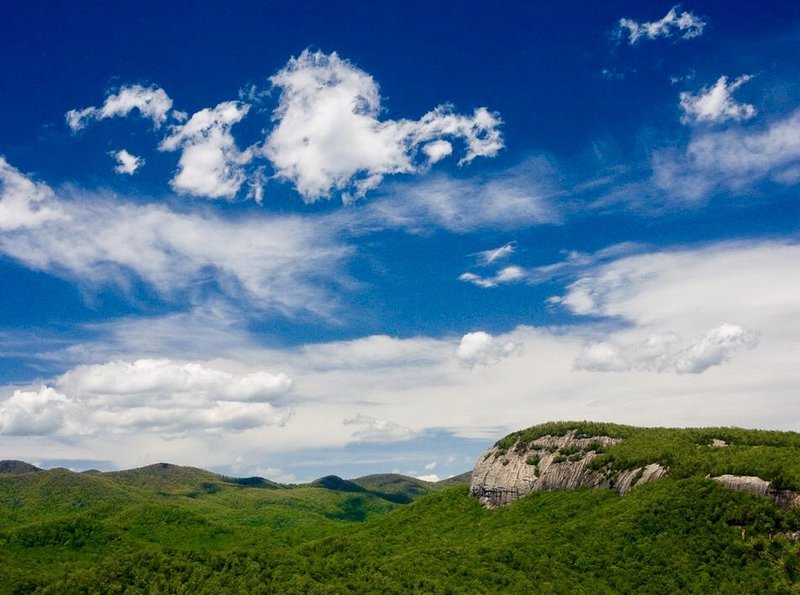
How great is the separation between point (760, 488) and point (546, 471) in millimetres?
45272

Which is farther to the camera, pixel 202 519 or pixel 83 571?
pixel 202 519

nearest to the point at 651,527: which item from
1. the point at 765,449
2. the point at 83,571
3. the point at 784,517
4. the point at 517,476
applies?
the point at 784,517

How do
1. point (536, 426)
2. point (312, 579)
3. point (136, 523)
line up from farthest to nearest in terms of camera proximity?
1. point (136, 523)
2. point (536, 426)
3. point (312, 579)

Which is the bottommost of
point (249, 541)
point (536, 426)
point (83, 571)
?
point (249, 541)

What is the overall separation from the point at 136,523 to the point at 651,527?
5643 inches

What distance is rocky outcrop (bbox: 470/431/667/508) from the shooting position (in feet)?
333

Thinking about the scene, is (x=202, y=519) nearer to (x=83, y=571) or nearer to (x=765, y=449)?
(x=83, y=571)

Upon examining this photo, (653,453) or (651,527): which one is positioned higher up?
(653,453)

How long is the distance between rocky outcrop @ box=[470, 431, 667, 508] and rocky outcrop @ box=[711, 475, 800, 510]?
15040 millimetres

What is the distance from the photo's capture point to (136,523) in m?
164

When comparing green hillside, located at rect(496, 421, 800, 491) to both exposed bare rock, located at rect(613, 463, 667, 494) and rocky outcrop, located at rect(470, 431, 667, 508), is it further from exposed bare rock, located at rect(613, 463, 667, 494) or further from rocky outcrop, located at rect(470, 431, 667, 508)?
rocky outcrop, located at rect(470, 431, 667, 508)

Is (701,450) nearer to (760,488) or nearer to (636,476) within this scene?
(636,476)

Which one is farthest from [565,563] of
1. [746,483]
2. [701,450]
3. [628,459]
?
[701,450]

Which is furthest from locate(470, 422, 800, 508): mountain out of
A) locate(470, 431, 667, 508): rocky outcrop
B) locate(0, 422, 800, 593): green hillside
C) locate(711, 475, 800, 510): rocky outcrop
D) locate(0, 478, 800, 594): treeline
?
locate(0, 478, 800, 594): treeline
